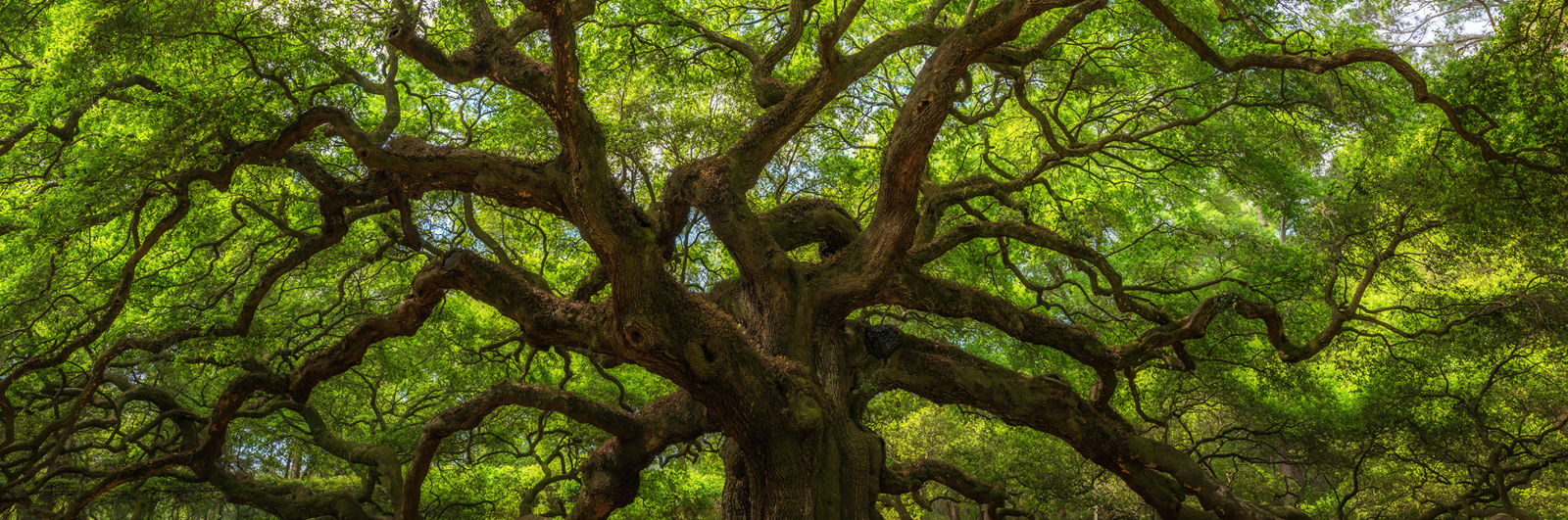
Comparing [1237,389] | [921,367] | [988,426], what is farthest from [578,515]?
[1237,389]

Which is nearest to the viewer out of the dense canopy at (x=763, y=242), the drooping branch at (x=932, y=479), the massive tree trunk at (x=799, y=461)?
the massive tree trunk at (x=799, y=461)

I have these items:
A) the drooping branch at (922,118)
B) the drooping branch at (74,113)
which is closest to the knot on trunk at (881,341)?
the drooping branch at (922,118)

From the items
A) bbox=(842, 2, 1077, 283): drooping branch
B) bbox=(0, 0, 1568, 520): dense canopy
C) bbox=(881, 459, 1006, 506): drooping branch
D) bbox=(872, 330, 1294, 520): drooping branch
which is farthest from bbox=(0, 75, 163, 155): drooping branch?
bbox=(881, 459, 1006, 506): drooping branch

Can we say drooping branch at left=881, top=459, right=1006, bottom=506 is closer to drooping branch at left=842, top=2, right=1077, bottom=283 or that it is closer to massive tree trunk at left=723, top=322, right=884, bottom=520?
massive tree trunk at left=723, top=322, right=884, bottom=520

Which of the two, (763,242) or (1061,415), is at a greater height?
(763,242)

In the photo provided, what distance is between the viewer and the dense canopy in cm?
541

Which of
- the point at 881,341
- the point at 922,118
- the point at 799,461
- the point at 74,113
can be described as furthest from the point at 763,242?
the point at 74,113

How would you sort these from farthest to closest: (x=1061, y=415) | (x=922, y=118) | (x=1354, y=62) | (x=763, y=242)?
(x=1061, y=415)
(x=763, y=242)
(x=1354, y=62)
(x=922, y=118)

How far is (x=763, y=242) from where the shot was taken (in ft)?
20.4

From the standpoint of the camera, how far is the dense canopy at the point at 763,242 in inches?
213

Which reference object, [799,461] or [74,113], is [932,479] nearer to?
[799,461]

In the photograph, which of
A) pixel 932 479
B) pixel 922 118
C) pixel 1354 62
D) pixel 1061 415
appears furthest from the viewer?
pixel 932 479

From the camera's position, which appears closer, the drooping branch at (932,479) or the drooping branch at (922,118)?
Answer: the drooping branch at (922,118)

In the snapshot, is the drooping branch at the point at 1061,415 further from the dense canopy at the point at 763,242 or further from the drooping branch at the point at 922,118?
the drooping branch at the point at 922,118
